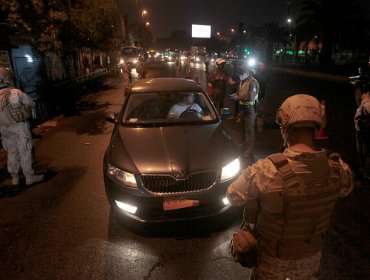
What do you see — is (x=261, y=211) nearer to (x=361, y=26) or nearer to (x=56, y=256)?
(x=56, y=256)

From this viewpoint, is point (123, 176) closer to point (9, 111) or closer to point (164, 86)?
point (164, 86)

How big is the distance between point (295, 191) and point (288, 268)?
0.52 meters

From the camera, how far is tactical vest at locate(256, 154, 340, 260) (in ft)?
5.57

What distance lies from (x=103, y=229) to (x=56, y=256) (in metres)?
0.69

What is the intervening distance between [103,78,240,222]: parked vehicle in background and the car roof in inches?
37.4

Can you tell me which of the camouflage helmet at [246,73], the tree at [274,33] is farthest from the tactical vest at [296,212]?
the tree at [274,33]

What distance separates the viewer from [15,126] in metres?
5.30

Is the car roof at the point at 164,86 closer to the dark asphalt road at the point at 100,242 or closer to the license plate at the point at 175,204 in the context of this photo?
the dark asphalt road at the point at 100,242

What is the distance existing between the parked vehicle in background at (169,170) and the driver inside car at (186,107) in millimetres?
560

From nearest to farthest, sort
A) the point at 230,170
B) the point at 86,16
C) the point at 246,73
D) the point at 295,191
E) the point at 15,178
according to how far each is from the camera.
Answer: the point at 295,191 → the point at 230,170 → the point at 15,178 → the point at 246,73 → the point at 86,16

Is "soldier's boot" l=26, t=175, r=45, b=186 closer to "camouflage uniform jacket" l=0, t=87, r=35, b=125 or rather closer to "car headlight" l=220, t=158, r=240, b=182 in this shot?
"camouflage uniform jacket" l=0, t=87, r=35, b=125

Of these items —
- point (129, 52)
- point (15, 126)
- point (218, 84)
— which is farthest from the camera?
point (129, 52)

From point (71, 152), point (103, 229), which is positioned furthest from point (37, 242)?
point (71, 152)

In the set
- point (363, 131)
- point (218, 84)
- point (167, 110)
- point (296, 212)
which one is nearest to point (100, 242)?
point (167, 110)
